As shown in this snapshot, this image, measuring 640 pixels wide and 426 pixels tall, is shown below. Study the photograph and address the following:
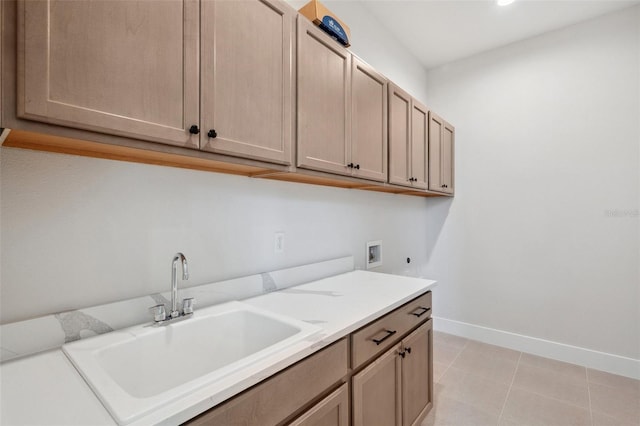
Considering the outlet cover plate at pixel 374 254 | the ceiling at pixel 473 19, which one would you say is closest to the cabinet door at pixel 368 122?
the outlet cover plate at pixel 374 254

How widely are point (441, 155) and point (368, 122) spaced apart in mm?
1426

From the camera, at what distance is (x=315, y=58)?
1414 mm

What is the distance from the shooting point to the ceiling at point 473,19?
239cm

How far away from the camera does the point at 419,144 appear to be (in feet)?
8.03

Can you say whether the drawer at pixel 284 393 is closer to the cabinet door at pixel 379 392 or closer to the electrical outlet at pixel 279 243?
the cabinet door at pixel 379 392

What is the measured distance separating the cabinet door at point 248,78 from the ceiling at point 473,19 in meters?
1.61

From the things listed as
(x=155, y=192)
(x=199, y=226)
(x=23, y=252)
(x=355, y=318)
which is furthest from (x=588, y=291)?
(x=23, y=252)

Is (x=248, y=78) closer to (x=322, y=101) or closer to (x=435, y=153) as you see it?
(x=322, y=101)

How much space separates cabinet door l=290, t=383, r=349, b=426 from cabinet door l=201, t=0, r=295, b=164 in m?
0.91

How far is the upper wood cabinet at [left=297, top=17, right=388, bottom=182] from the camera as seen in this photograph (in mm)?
1367

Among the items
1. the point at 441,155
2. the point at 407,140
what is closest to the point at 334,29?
the point at 407,140

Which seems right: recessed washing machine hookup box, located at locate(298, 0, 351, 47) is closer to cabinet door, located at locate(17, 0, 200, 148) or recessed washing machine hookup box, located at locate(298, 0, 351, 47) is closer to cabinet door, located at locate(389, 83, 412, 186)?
cabinet door, located at locate(389, 83, 412, 186)

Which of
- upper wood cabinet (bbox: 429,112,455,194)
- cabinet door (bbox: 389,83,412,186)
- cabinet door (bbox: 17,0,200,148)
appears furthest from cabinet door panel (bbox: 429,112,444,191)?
cabinet door (bbox: 17,0,200,148)

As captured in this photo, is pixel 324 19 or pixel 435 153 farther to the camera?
pixel 435 153
